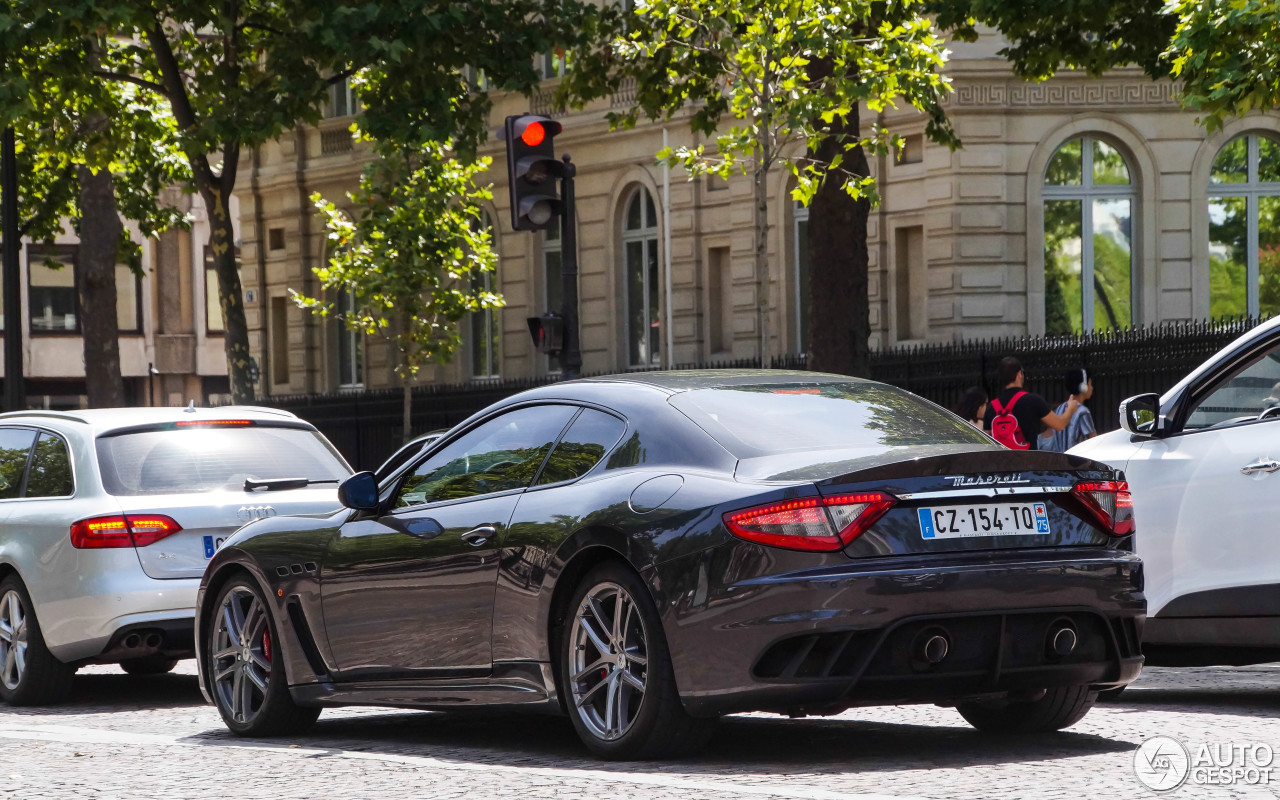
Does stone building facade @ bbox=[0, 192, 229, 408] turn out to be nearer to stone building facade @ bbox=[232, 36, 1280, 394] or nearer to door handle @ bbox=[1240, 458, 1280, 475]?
stone building facade @ bbox=[232, 36, 1280, 394]

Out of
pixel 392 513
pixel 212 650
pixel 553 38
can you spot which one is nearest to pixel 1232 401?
pixel 392 513

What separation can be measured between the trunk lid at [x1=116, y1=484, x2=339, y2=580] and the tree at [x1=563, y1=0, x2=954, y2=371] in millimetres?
5749

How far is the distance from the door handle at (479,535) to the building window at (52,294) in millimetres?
52442

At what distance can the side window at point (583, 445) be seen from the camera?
7.20 m

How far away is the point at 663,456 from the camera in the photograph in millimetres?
6926

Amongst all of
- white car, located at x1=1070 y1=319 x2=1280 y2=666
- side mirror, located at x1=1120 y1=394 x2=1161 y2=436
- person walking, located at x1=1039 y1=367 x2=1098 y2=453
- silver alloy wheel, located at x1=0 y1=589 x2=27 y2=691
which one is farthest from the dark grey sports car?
person walking, located at x1=1039 y1=367 x2=1098 y2=453

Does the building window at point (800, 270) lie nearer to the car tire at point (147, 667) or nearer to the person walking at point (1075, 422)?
the person walking at point (1075, 422)

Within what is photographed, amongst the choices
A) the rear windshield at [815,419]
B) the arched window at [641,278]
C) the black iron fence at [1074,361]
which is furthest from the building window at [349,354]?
the rear windshield at [815,419]

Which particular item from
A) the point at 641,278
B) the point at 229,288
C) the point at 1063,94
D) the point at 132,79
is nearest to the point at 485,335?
the point at 641,278

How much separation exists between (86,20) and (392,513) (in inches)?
529

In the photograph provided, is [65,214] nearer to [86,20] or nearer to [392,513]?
[86,20]

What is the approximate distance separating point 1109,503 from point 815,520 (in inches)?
46.8

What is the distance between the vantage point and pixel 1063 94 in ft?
94.2

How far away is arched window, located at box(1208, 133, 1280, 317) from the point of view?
29.1 m
